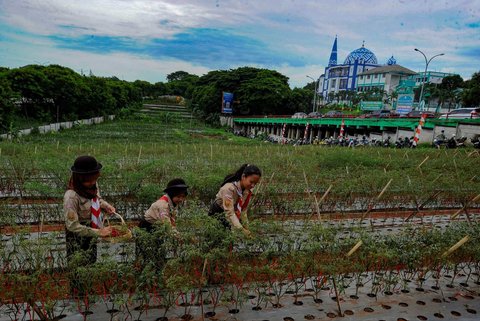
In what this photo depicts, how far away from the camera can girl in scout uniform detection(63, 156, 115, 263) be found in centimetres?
315

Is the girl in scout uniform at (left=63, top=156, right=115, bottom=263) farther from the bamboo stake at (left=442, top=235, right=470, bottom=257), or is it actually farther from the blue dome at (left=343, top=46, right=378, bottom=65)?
the blue dome at (left=343, top=46, right=378, bottom=65)

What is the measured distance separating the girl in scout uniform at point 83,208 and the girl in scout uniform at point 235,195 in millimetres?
1249

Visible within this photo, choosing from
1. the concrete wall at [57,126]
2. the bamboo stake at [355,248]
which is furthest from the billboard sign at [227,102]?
the bamboo stake at [355,248]

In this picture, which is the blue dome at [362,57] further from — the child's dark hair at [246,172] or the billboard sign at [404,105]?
the child's dark hair at [246,172]

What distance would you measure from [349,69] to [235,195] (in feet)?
290

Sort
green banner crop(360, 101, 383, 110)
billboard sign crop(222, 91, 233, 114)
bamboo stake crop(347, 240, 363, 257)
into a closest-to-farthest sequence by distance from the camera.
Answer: bamboo stake crop(347, 240, 363, 257) < green banner crop(360, 101, 383, 110) < billboard sign crop(222, 91, 233, 114)

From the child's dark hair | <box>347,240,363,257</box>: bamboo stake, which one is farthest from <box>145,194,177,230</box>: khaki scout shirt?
<box>347,240,363,257</box>: bamboo stake

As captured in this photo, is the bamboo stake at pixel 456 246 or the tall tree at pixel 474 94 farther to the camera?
the tall tree at pixel 474 94

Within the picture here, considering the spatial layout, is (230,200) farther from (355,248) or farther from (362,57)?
(362,57)

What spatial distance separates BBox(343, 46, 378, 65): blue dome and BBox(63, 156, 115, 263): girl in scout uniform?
8956cm

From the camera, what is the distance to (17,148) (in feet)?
35.4

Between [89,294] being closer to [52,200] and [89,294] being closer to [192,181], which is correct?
[192,181]

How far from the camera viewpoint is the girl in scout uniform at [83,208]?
10.3 ft

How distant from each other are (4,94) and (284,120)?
2777 centimetres
